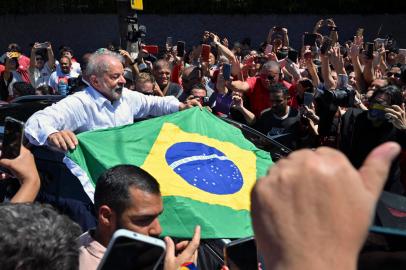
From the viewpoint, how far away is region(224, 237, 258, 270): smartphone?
75.3 inches

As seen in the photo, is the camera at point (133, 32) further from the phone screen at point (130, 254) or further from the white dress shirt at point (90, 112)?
the phone screen at point (130, 254)

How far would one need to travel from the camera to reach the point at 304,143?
5348mm

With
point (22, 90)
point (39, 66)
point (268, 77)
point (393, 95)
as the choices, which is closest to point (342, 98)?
point (393, 95)

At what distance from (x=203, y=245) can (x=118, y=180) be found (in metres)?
0.77

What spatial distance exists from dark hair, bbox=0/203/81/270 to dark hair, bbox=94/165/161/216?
1.00 metres

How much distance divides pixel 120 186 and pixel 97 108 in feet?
4.56

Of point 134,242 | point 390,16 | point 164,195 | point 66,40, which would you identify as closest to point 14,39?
point 66,40

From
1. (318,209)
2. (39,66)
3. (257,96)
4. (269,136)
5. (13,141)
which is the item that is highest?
(318,209)

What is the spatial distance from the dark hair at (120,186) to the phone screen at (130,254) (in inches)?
37.7

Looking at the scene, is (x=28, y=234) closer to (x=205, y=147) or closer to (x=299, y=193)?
(x=299, y=193)

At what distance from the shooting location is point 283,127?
526 centimetres

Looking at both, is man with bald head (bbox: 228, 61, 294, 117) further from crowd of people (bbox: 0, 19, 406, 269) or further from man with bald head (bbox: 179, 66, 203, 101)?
man with bald head (bbox: 179, 66, 203, 101)

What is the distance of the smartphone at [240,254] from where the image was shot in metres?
1.91

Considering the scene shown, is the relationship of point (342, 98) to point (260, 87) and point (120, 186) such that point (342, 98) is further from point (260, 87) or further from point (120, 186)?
point (120, 186)
